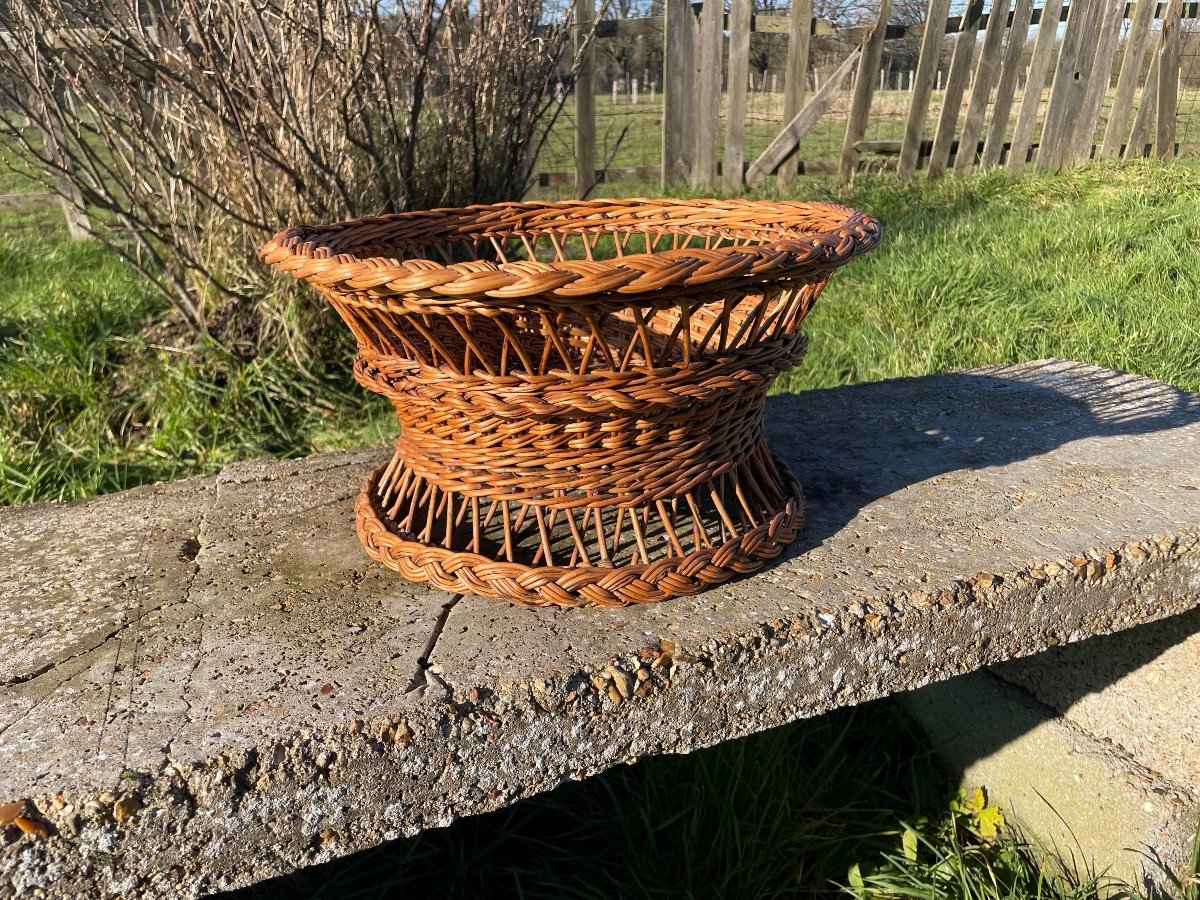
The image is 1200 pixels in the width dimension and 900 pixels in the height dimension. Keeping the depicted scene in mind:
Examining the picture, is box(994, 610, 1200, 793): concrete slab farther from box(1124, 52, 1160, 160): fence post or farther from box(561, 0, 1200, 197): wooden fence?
box(1124, 52, 1160, 160): fence post

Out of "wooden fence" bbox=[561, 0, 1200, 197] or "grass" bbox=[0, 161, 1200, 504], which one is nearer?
"grass" bbox=[0, 161, 1200, 504]

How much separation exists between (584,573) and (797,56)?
16.0ft

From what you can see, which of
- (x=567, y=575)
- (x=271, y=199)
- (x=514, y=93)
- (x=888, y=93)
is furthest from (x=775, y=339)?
(x=888, y=93)

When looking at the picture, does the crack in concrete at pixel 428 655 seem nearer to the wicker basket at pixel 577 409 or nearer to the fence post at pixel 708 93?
the wicker basket at pixel 577 409

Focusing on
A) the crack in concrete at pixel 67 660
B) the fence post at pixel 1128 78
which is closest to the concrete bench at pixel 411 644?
the crack in concrete at pixel 67 660

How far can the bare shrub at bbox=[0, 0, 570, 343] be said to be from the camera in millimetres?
2734

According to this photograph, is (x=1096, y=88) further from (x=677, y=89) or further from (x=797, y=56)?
(x=677, y=89)

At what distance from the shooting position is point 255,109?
2.78 meters

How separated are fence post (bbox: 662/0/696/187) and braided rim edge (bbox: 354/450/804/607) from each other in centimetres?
434

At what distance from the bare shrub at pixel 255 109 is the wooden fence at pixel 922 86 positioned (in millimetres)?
1925

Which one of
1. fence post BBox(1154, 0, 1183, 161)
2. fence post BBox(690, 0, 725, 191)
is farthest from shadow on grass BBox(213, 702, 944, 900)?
fence post BBox(1154, 0, 1183, 161)

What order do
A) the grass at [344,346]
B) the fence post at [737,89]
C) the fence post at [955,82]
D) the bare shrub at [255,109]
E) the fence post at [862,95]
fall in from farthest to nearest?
the fence post at [955,82]
the fence post at [862,95]
the fence post at [737,89]
the grass at [344,346]
the bare shrub at [255,109]

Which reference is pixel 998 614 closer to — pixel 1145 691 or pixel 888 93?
pixel 1145 691

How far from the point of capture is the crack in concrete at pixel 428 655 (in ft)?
4.21
